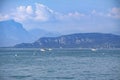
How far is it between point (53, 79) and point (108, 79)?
1.68m

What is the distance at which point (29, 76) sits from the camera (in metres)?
11.2

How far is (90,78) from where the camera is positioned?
1102 cm

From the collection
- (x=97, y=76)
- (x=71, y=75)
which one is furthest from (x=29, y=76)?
(x=97, y=76)

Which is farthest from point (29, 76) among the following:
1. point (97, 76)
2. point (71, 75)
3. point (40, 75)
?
point (97, 76)

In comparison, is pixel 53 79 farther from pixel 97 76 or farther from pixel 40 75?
pixel 97 76

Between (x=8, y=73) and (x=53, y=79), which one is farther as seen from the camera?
(x=8, y=73)

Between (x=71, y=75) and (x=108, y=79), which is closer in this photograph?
(x=108, y=79)

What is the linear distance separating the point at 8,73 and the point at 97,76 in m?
3.19

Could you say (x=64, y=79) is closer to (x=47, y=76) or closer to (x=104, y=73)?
(x=47, y=76)

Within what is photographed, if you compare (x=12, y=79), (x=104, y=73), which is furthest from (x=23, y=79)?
(x=104, y=73)

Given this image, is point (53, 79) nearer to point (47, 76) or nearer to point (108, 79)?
point (47, 76)

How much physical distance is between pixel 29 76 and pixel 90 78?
1885 mm

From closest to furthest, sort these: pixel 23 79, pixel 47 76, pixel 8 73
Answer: pixel 23 79 < pixel 47 76 < pixel 8 73

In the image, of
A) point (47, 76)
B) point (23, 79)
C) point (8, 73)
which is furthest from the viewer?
point (8, 73)
